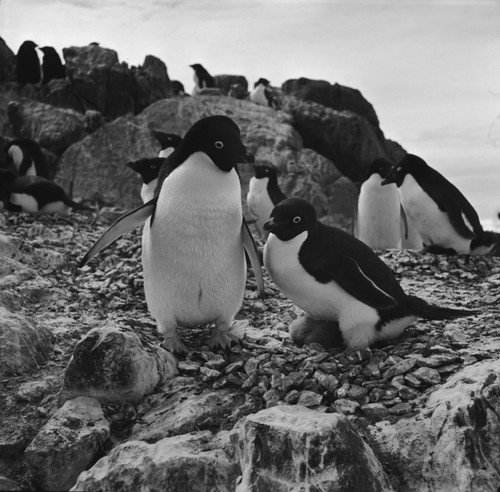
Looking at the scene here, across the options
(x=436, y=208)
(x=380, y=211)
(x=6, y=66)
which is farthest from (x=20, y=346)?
(x=6, y=66)

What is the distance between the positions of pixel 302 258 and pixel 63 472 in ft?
4.97

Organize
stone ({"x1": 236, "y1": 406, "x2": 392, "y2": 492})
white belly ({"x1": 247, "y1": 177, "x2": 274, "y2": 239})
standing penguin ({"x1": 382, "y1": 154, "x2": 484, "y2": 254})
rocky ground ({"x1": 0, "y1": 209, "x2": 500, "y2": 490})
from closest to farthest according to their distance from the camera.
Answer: stone ({"x1": 236, "y1": 406, "x2": 392, "y2": 492}), rocky ground ({"x1": 0, "y1": 209, "x2": 500, "y2": 490}), standing penguin ({"x1": 382, "y1": 154, "x2": 484, "y2": 254}), white belly ({"x1": 247, "y1": 177, "x2": 274, "y2": 239})

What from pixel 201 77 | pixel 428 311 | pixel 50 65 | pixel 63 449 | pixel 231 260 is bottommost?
pixel 63 449

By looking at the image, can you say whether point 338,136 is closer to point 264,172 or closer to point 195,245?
point 264,172

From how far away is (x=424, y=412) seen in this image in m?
2.59

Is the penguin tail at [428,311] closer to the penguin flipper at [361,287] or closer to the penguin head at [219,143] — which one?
the penguin flipper at [361,287]

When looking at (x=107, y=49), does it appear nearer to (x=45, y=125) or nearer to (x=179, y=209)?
(x=45, y=125)

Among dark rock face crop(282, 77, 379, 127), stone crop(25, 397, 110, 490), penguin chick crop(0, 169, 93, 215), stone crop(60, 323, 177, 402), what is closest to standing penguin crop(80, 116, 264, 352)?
stone crop(60, 323, 177, 402)

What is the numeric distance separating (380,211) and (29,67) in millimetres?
13050

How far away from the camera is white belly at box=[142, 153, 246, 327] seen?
3428 mm

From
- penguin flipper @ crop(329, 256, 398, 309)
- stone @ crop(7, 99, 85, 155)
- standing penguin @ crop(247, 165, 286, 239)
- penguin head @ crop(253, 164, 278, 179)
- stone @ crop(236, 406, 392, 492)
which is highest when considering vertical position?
stone @ crop(7, 99, 85, 155)

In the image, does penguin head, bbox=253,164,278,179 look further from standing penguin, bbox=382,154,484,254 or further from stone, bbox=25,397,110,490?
stone, bbox=25,397,110,490

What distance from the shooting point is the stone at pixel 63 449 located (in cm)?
255

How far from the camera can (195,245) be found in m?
3.43
